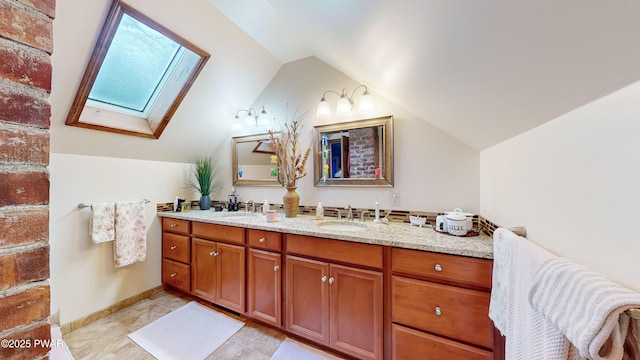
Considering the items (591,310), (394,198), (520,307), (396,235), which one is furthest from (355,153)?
(591,310)

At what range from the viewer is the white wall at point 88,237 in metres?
Result: 1.91

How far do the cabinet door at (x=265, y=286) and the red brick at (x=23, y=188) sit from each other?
1.50m

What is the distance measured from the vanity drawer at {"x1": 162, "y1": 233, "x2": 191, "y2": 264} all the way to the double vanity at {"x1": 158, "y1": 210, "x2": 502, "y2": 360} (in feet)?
0.74

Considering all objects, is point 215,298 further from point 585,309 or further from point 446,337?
point 585,309

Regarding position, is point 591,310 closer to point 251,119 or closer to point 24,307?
point 24,307

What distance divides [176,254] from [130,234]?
462mm

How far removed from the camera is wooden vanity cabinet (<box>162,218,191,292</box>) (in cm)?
236

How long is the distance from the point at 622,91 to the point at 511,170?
0.70 meters

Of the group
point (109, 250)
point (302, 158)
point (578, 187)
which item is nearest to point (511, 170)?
point (578, 187)

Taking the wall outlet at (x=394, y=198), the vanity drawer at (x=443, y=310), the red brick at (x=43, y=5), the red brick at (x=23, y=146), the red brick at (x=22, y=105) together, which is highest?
the red brick at (x=43, y=5)

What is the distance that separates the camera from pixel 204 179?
2809 mm

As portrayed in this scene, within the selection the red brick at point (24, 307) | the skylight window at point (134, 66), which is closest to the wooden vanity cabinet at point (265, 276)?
the red brick at point (24, 307)

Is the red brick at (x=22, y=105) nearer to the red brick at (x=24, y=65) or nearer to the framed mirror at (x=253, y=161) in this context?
the red brick at (x=24, y=65)

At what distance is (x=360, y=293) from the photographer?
4.90ft
